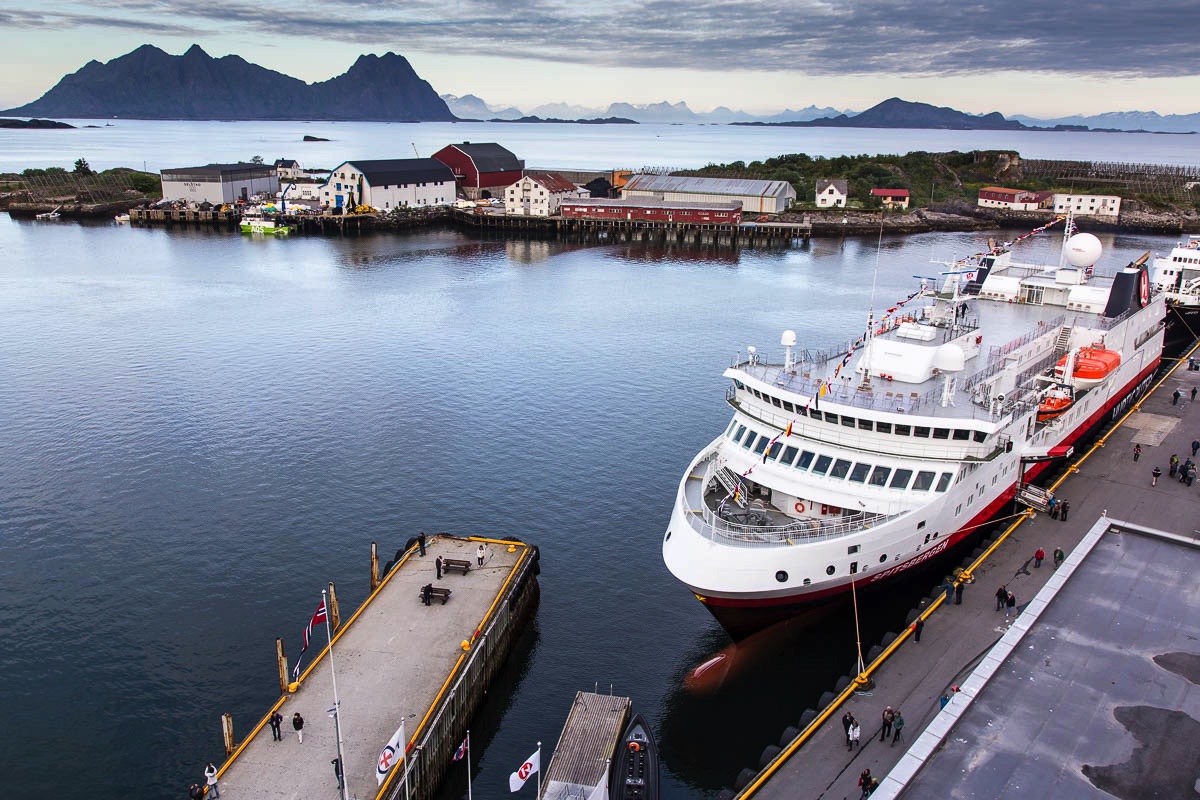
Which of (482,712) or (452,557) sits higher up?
(452,557)

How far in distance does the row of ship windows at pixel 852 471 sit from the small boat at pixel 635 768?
36.3ft

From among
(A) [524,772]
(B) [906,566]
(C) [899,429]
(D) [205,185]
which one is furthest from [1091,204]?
(A) [524,772]

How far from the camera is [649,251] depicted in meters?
119

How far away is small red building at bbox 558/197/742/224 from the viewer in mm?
129000

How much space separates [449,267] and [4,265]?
49800 millimetres

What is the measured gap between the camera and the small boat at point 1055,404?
3450 centimetres

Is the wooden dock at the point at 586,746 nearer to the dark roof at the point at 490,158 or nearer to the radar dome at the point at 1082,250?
the radar dome at the point at 1082,250

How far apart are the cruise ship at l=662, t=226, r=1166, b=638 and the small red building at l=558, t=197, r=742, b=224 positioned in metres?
93.3

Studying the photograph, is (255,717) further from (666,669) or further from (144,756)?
(666,669)

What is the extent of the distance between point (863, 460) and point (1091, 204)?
142 m

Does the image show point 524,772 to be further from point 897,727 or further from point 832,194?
point 832,194

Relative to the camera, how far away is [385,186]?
13750 cm

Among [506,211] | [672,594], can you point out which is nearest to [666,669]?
[672,594]

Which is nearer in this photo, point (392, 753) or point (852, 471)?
point (392, 753)
